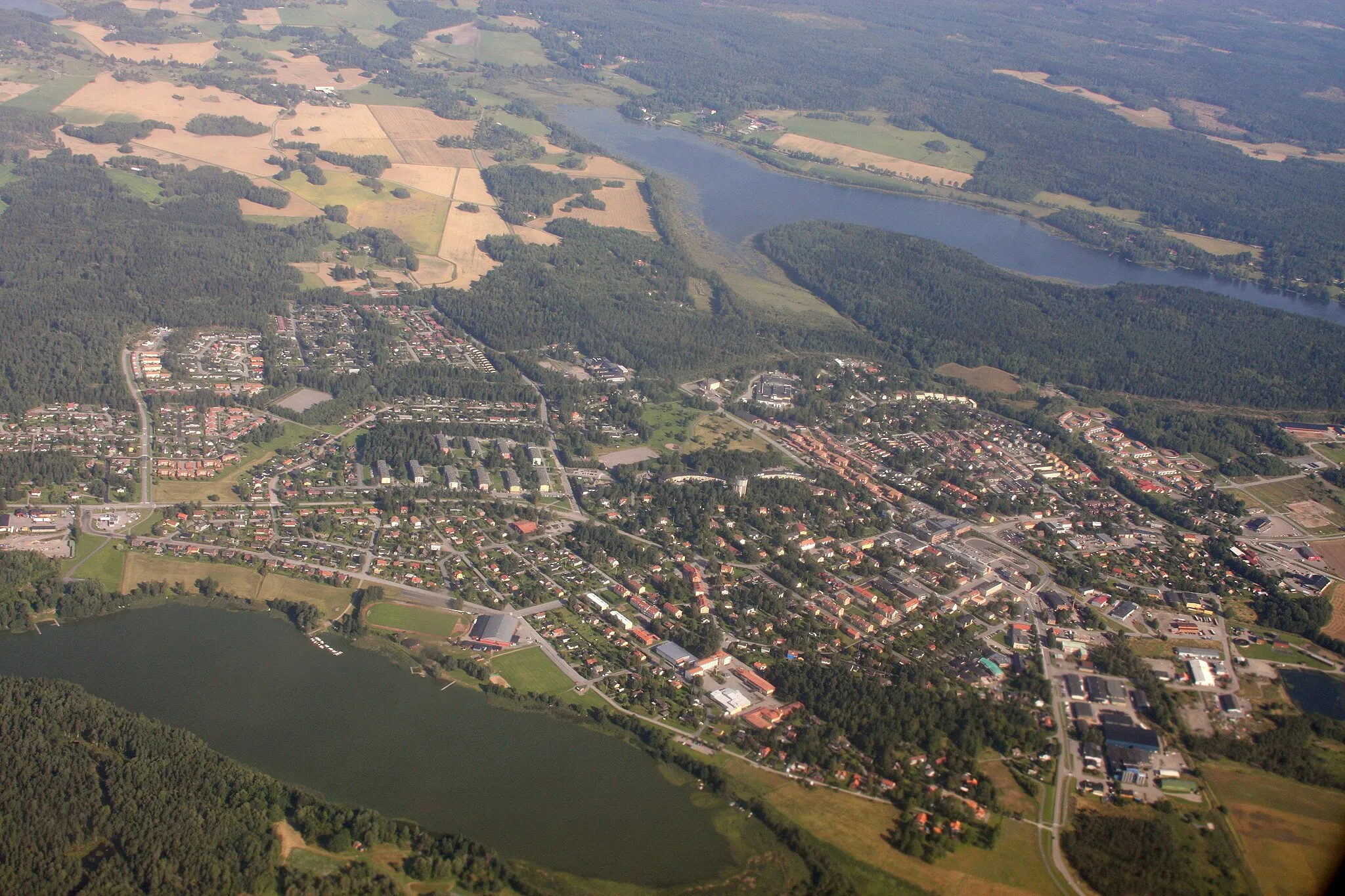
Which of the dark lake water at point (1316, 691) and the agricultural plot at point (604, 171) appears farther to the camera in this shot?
the agricultural plot at point (604, 171)

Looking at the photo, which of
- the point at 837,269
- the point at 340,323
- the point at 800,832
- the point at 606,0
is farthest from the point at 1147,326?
the point at 606,0

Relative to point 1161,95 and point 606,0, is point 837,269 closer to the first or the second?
point 1161,95

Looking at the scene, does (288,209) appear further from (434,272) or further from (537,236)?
(537,236)

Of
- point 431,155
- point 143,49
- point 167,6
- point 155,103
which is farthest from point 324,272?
point 167,6

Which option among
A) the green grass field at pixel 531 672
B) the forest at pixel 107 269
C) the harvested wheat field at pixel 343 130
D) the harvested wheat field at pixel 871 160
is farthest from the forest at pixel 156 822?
the harvested wheat field at pixel 871 160

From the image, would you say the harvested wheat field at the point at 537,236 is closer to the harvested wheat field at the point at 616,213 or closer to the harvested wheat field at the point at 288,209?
the harvested wheat field at the point at 616,213

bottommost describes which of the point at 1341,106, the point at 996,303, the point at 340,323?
the point at 340,323
